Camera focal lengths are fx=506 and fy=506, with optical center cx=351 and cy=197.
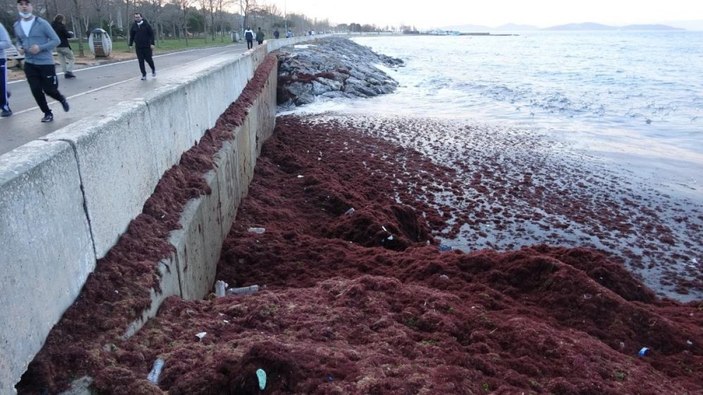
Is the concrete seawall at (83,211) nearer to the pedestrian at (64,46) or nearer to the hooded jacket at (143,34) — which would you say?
the hooded jacket at (143,34)

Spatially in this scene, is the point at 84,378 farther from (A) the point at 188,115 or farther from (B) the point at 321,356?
(A) the point at 188,115

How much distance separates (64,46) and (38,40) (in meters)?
9.45

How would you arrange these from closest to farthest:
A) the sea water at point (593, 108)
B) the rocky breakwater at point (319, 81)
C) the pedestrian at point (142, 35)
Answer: the pedestrian at point (142, 35)
the sea water at point (593, 108)
the rocky breakwater at point (319, 81)

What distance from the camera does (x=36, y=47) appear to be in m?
7.31

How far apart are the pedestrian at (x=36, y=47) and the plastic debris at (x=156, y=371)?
19.9 feet

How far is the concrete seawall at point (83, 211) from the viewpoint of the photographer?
Answer: 2.71 metres

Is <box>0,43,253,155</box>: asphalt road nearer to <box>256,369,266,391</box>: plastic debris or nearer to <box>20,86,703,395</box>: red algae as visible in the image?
<box>20,86,703,395</box>: red algae

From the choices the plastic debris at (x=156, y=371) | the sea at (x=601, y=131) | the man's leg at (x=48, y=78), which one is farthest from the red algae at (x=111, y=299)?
the sea at (x=601, y=131)

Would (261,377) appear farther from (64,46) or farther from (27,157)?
(64,46)

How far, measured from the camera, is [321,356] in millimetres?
3564

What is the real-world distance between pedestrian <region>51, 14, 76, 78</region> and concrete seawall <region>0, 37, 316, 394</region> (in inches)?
404

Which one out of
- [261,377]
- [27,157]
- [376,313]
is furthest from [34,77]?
[261,377]

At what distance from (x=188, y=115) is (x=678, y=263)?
8.43m

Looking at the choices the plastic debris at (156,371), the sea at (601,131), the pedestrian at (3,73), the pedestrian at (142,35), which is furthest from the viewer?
the pedestrian at (142,35)
